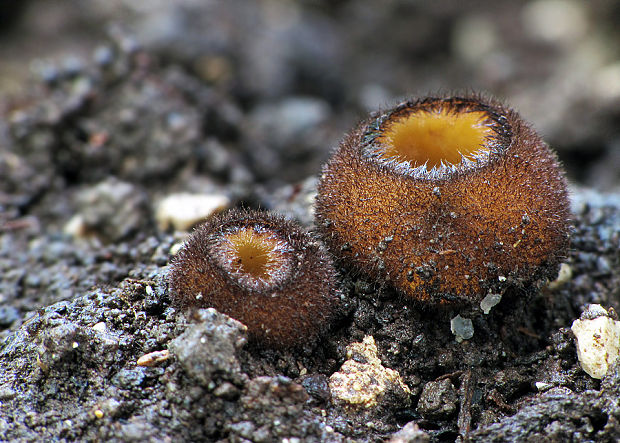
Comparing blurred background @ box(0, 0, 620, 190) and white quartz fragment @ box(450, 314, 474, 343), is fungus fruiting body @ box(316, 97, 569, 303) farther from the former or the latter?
blurred background @ box(0, 0, 620, 190)

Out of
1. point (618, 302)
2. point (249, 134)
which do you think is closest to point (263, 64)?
point (249, 134)

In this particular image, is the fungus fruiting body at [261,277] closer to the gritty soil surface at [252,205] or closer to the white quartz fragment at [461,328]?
the gritty soil surface at [252,205]

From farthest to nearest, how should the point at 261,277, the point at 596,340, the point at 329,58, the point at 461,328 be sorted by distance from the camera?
the point at 329,58
the point at 461,328
the point at 596,340
the point at 261,277

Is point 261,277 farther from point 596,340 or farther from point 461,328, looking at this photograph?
point 596,340

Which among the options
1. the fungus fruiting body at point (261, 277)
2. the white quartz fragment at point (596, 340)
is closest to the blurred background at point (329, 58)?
the fungus fruiting body at point (261, 277)

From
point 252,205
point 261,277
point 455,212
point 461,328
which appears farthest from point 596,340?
point 252,205

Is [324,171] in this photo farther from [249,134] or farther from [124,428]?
[249,134]

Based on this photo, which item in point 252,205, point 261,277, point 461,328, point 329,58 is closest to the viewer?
point 261,277
